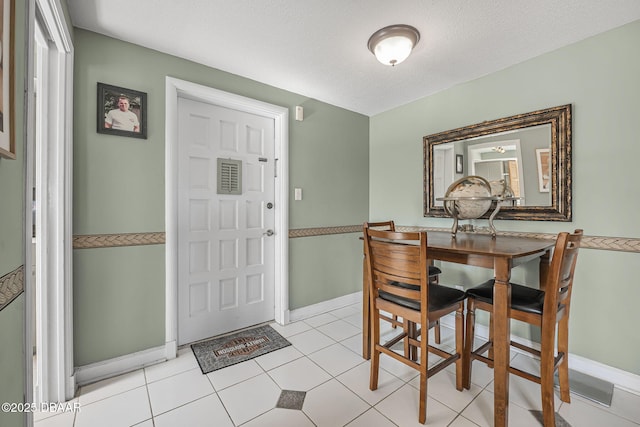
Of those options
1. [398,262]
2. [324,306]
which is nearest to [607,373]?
[398,262]

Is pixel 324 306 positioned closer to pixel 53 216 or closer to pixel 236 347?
pixel 236 347

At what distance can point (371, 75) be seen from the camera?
2482 millimetres

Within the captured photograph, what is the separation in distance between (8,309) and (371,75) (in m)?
2.66

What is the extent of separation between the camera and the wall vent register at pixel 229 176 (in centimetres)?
245

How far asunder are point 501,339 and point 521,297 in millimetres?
352

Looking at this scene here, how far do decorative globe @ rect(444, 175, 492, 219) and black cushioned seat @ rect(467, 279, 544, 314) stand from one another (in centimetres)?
54

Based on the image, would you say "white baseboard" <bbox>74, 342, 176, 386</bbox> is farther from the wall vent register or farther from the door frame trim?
the wall vent register

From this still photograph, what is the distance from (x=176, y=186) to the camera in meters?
2.14

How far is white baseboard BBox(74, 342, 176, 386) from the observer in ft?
5.95

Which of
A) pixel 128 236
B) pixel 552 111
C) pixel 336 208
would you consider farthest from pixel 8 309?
pixel 552 111

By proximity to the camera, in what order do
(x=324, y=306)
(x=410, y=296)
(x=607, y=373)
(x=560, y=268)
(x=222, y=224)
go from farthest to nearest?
1. (x=324, y=306)
2. (x=222, y=224)
3. (x=607, y=373)
4. (x=410, y=296)
5. (x=560, y=268)

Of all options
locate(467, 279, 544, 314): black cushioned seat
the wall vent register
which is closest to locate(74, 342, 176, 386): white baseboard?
the wall vent register

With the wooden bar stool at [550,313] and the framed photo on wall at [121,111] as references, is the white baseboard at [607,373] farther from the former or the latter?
the framed photo on wall at [121,111]

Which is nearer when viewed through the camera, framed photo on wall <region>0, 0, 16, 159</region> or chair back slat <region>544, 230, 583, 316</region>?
framed photo on wall <region>0, 0, 16, 159</region>
